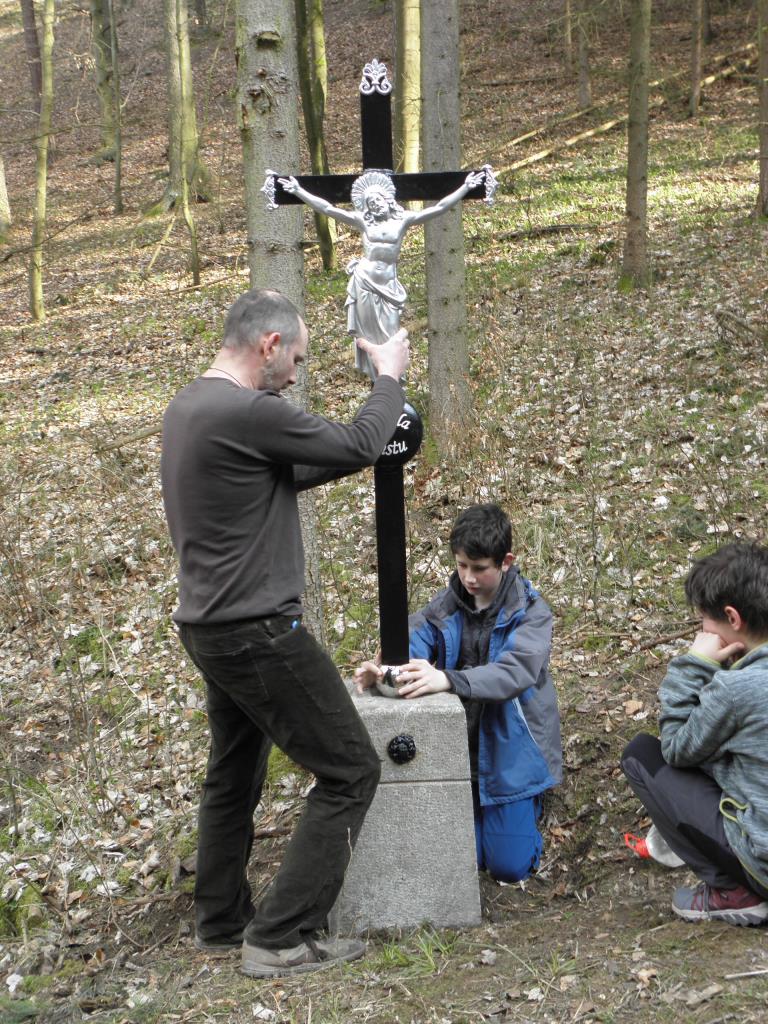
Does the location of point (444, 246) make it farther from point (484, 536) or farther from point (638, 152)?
point (484, 536)

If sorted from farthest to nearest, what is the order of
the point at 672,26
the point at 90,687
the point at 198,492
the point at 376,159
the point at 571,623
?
the point at 672,26 < the point at 90,687 < the point at 571,623 < the point at 376,159 < the point at 198,492

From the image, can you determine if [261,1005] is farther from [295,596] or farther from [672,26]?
[672,26]

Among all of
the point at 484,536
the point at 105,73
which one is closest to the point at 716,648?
the point at 484,536

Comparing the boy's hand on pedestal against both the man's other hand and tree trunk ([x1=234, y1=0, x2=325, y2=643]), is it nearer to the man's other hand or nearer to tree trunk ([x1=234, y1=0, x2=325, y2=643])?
the man's other hand

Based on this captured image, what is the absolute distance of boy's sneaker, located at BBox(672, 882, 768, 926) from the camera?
10.5 ft

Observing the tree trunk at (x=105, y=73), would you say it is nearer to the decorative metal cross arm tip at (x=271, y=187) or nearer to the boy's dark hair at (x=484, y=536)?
the decorative metal cross arm tip at (x=271, y=187)

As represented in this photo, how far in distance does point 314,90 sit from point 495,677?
12.4 meters

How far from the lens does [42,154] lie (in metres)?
14.0

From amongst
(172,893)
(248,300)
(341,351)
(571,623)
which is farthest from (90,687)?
(341,351)

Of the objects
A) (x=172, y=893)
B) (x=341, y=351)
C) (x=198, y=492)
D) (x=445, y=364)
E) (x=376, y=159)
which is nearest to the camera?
(x=198, y=492)

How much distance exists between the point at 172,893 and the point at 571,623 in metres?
2.67

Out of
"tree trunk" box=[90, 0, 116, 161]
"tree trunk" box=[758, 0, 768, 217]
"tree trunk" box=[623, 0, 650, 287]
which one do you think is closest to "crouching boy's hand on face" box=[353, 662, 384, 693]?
"tree trunk" box=[623, 0, 650, 287]

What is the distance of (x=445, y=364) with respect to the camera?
8.50 m

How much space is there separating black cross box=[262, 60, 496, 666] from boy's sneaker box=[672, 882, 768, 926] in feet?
4.24
